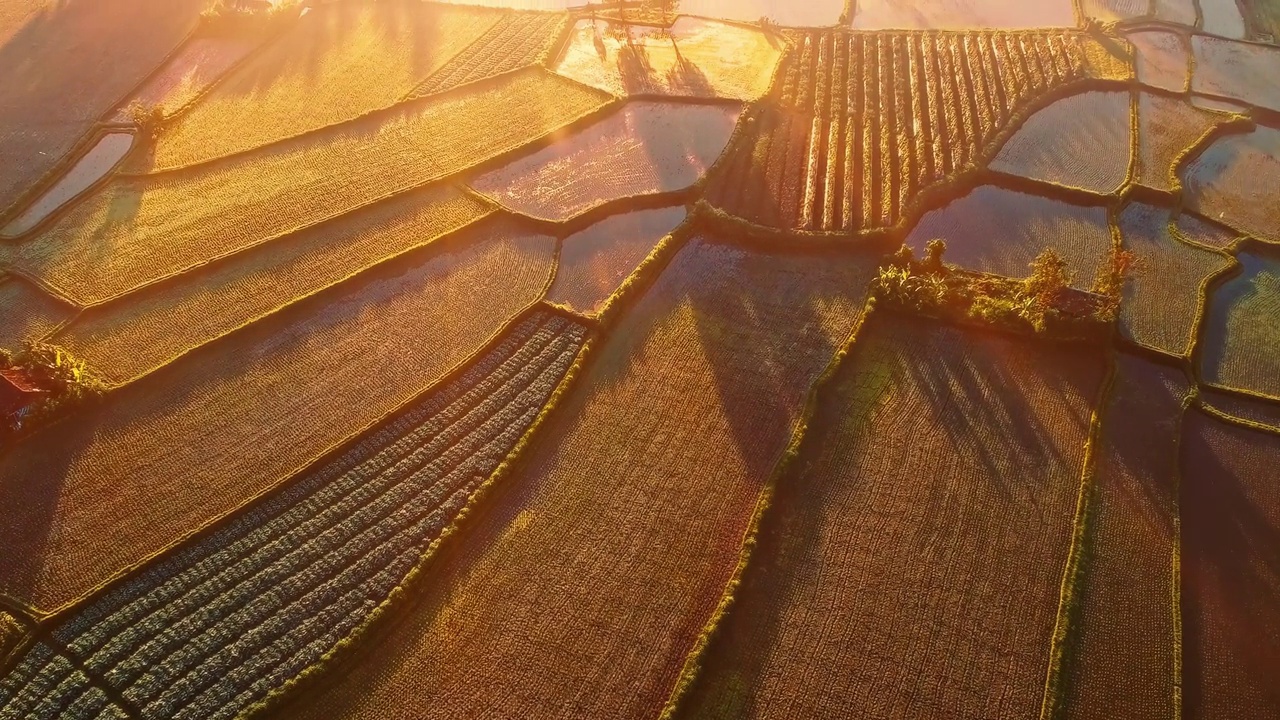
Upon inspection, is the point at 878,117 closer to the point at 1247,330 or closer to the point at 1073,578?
the point at 1247,330

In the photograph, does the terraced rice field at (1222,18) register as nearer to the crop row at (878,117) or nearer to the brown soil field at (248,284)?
the crop row at (878,117)

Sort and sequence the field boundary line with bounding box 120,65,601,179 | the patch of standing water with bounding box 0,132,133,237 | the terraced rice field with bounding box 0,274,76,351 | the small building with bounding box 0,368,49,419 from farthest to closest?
the field boundary line with bounding box 120,65,601,179
the patch of standing water with bounding box 0,132,133,237
the terraced rice field with bounding box 0,274,76,351
the small building with bounding box 0,368,49,419

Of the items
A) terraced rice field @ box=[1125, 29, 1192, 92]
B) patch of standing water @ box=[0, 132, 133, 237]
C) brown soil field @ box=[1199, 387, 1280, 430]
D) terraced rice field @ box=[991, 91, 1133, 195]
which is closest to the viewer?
brown soil field @ box=[1199, 387, 1280, 430]

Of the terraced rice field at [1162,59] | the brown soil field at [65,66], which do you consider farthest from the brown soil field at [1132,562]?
the brown soil field at [65,66]

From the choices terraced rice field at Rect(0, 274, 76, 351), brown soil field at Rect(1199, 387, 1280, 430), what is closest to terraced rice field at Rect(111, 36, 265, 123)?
terraced rice field at Rect(0, 274, 76, 351)

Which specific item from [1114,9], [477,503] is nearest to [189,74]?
[477,503]

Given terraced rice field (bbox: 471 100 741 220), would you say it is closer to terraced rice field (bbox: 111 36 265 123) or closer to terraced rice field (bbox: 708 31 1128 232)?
terraced rice field (bbox: 708 31 1128 232)
